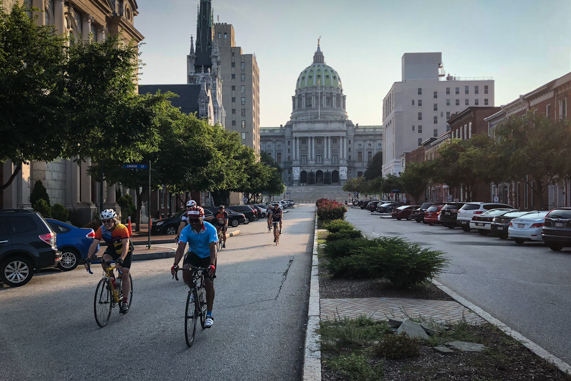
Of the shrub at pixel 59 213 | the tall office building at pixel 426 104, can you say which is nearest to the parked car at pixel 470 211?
the shrub at pixel 59 213

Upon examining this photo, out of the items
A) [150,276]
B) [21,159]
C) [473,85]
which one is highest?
[473,85]

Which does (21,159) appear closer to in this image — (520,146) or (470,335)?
(470,335)

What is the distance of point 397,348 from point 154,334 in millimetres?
3281

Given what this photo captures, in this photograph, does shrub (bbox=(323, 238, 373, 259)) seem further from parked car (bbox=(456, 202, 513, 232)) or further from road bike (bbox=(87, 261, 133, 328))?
parked car (bbox=(456, 202, 513, 232))

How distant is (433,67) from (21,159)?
120 m

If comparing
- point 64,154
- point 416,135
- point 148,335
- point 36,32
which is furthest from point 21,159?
point 416,135

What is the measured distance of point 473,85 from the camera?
4727 inches

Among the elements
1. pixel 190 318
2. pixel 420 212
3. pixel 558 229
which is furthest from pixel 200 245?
pixel 420 212

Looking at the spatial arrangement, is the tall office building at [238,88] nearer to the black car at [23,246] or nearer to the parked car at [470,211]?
the parked car at [470,211]

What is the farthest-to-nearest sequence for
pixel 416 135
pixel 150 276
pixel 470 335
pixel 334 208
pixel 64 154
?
1. pixel 416 135
2. pixel 334 208
3. pixel 64 154
4. pixel 150 276
5. pixel 470 335

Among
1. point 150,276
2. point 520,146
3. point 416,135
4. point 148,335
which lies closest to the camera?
point 148,335

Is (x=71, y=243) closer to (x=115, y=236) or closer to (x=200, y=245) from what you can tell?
(x=115, y=236)

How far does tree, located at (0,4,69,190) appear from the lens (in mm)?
14078

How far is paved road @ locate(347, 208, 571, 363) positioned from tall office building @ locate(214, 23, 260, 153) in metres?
109
